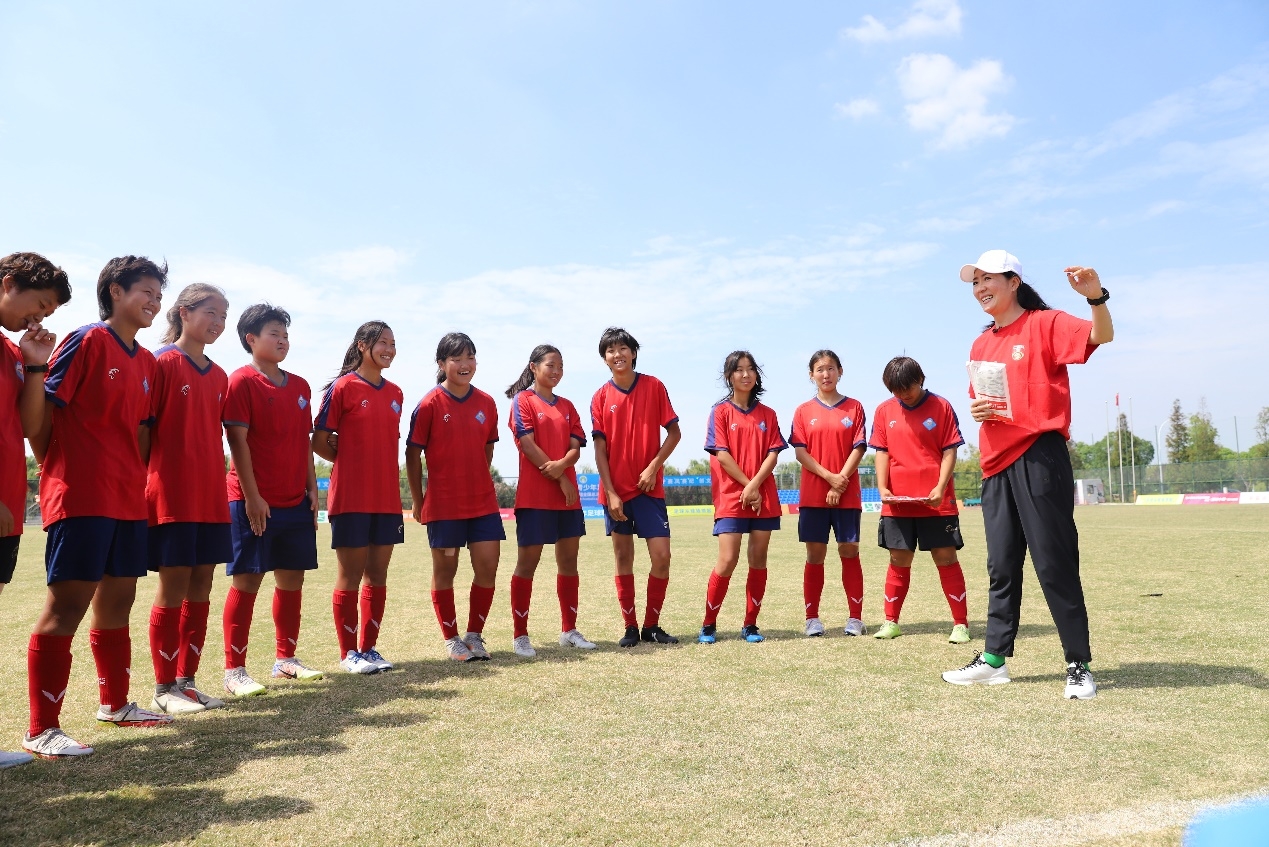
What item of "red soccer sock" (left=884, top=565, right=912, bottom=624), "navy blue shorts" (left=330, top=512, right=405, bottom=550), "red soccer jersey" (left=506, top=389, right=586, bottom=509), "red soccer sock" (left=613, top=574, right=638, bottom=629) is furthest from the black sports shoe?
"navy blue shorts" (left=330, top=512, right=405, bottom=550)

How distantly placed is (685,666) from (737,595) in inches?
157

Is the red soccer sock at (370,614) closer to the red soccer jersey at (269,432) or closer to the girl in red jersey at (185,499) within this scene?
the red soccer jersey at (269,432)

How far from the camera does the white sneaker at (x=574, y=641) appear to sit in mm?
5992

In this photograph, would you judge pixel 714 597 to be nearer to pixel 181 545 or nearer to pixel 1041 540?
pixel 1041 540

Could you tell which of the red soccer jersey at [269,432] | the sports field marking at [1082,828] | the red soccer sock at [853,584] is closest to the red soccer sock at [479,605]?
the red soccer jersey at [269,432]

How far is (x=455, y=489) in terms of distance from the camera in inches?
227

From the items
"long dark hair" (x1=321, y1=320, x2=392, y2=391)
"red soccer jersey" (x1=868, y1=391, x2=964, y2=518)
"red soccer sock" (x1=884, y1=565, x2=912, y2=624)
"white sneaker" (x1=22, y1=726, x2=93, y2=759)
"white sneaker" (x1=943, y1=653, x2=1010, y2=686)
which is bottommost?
"white sneaker" (x1=943, y1=653, x2=1010, y2=686)

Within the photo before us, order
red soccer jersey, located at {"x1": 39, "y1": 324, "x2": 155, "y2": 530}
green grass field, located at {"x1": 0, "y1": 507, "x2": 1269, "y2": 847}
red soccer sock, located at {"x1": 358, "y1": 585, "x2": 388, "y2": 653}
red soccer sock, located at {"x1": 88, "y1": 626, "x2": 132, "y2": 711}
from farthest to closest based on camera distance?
1. red soccer sock, located at {"x1": 358, "y1": 585, "x2": 388, "y2": 653}
2. red soccer sock, located at {"x1": 88, "y1": 626, "x2": 132, "y2": 711}
3. red soccer jersey, located at {"x1": 39, "y1": 324, "x2": 155, "y2": 530}
4. green grass field, located at {"x1": 0, "y1": 507, "x2": 1269, "y2": 847}

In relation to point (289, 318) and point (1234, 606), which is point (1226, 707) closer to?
point (1234, 606)

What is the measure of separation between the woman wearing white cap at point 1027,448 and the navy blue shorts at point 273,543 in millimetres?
3818

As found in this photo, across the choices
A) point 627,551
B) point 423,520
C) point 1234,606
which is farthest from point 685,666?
point 1234,606

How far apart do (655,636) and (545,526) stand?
1.17m

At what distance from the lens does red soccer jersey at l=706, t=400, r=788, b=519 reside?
20.6 ft

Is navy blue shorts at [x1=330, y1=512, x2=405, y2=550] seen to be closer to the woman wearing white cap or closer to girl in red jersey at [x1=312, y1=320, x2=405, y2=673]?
girl in red jersey at [x1=312, y1=320, x2=405, y2=673]
